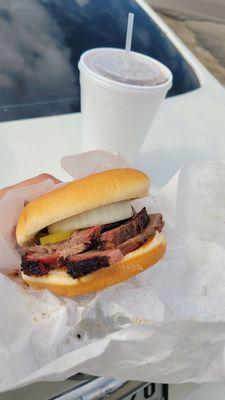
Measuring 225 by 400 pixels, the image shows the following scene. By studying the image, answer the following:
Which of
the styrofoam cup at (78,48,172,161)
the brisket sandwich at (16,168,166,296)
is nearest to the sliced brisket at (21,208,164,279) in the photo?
the brisket sandwich at (16,168,166,296)

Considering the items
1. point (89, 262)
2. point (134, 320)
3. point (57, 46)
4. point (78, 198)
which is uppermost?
point (57, 46)

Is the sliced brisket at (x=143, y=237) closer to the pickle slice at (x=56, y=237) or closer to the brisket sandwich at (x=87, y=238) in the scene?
the brisket sandwich at (x=87, y=238)

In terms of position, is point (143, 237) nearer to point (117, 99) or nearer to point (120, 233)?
point (120, 233)

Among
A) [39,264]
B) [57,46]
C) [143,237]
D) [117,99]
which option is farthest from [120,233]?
[57,46]

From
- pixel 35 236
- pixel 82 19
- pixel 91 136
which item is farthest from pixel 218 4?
pixel 35 236

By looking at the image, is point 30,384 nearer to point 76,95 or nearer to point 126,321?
point 126,321

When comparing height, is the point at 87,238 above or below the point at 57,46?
below

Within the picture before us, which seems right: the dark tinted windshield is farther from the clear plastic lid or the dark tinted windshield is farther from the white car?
the clear plastic lid
